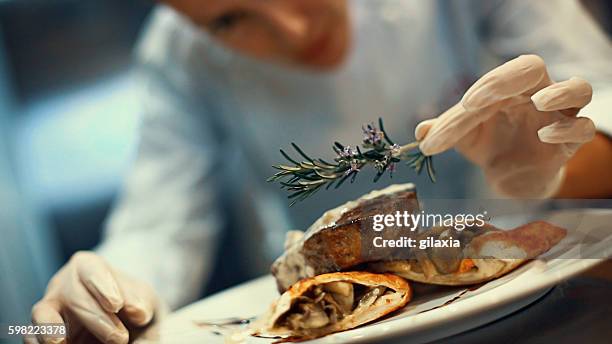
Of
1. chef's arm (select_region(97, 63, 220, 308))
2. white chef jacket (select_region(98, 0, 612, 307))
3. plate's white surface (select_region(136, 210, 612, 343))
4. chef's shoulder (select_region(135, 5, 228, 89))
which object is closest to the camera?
plate's white surface (select_region(136, 210, 612, 343))

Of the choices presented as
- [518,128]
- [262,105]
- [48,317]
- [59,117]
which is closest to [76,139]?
[59,117]

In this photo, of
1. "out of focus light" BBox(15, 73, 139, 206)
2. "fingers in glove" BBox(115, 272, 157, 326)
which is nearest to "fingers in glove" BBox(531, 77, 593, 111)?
"fingers in glove" BBox(115, 272, 157, 326)

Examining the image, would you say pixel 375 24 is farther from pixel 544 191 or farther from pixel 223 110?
pixel 544 191

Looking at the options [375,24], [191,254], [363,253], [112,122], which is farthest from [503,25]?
[112,122]

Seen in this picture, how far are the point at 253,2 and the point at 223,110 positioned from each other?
0.61 ft

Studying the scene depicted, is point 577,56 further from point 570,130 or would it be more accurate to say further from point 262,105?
point 262,105

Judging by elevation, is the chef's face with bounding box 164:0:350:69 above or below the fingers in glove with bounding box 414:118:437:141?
above

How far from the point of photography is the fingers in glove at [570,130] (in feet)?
0.99

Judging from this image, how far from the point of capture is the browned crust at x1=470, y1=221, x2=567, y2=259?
1.03 feet

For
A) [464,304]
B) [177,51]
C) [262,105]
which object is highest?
[177,51]

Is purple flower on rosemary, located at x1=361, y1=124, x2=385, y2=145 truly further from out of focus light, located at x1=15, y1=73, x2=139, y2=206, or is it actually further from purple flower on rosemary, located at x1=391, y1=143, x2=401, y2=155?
out of focus light, located at x1=15, y1=73, x2=139, y2=206

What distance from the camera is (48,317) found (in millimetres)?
336

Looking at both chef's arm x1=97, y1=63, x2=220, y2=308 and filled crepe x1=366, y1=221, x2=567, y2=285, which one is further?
Answer: chef's arm x1=97, y1=63, x2=220, y2=308

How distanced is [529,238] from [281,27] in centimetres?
45
